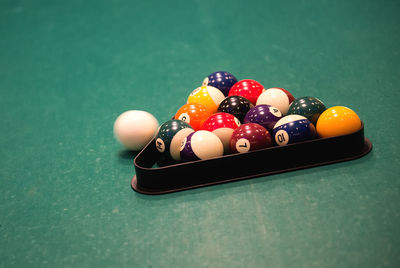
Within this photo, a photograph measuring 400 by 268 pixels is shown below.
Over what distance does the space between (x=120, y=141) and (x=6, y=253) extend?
138cm

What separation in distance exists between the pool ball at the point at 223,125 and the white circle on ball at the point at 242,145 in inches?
7.2

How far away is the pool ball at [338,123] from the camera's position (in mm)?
3275

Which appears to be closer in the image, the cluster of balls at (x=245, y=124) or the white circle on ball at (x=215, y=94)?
the cluster of balls at (x=245, y=124)

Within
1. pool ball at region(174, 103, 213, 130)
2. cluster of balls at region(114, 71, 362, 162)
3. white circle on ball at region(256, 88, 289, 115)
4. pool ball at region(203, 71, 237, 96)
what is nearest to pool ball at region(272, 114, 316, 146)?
cluster of balls at region(114, 71, 362, 162)

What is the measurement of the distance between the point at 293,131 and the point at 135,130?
1390 mm

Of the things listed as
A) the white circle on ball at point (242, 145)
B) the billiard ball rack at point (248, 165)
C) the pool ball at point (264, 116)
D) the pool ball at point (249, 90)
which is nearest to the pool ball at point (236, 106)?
the pool ball at point (264, 116)

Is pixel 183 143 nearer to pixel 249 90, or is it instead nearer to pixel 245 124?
pixel 245 124

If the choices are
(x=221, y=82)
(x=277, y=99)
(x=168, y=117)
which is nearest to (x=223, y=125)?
(x=277, y=99)

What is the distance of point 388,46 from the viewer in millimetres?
5270

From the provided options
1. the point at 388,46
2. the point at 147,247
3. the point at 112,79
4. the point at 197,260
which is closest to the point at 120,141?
the point at 147,247

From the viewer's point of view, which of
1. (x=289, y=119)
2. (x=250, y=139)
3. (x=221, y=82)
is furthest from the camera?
(x=221, y=82)

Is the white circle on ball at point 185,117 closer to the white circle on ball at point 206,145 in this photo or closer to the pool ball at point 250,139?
the white circle on ball at point 206,145

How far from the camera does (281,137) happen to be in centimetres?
328

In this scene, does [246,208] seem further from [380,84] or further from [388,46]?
[388,46]
